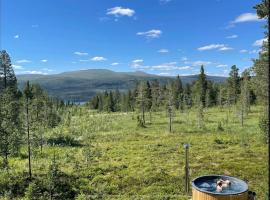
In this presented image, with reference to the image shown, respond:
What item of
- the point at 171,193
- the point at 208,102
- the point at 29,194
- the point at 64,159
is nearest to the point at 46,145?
the point at 64,159

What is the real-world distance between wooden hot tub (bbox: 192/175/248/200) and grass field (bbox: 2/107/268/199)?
9795mm

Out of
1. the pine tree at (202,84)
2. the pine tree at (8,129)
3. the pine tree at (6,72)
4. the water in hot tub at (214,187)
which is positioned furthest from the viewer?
the pine tree at (202,84)

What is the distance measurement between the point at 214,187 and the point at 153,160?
83.4 ft

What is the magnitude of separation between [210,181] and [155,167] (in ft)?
67.1

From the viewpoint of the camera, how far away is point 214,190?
17359mm

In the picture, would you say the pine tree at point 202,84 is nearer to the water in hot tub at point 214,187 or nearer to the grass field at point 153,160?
the grass field at point 153,160

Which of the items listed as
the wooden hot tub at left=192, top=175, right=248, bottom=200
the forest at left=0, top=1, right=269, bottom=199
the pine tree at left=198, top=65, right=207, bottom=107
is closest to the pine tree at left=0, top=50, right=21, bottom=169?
the forest at left=0, top=1, right=269, bottom=199

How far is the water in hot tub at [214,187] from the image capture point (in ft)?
56.5

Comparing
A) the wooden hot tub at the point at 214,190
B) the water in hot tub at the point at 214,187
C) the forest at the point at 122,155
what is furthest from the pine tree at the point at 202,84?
the water in hot tub at the point at 214,187

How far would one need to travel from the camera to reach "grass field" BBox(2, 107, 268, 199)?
104 feet

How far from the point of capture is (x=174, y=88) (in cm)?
12019

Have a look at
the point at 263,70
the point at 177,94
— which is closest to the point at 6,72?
the point at 263,70

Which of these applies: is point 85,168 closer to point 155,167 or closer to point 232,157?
point 155,167

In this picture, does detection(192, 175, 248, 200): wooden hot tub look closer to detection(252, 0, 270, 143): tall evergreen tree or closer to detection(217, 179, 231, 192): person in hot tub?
detection(217, 179, 231, 192): person in hot tub
